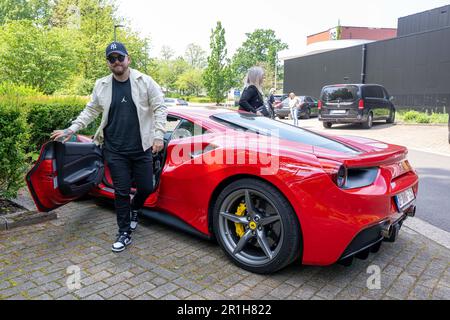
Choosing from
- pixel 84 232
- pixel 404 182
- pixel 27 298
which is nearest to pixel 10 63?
pixel 84 232

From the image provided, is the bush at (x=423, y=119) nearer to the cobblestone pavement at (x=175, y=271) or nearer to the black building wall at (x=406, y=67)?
the black building wall at (x=406, y=67)

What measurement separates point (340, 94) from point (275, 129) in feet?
42.7

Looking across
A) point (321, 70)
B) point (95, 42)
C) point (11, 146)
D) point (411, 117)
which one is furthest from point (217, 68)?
point (11, 146)

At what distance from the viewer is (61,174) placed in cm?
346

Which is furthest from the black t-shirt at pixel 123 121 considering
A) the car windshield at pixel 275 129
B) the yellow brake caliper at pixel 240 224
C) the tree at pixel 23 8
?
the tree at pixel 23 8

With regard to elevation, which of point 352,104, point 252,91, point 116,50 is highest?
point 116,50

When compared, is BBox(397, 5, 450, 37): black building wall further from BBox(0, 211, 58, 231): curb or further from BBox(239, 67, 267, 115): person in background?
BBox(0, 211, 58, 231): curb

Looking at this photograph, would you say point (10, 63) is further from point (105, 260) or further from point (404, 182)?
point (404, 182)

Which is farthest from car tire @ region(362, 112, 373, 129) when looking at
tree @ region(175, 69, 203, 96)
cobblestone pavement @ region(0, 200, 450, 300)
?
tree @ region(175, 69, 203, 96)

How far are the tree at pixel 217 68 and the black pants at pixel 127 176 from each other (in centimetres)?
4240

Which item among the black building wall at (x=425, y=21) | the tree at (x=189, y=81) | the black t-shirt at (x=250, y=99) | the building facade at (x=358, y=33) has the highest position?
the building facade at (x=358, y=33)

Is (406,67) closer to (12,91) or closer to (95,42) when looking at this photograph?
(95,42)

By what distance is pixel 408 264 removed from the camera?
3.26 meters

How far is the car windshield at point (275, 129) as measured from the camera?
3.33 m
